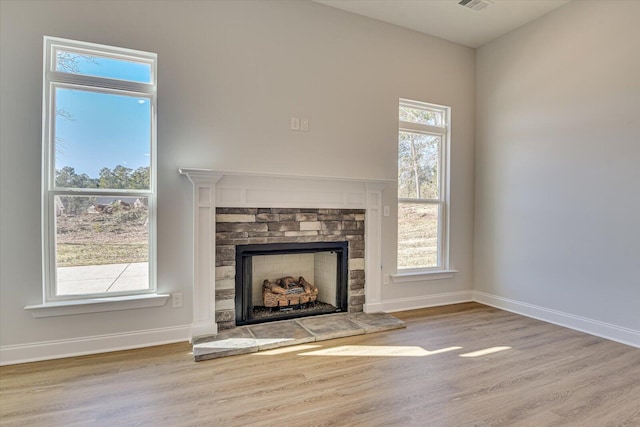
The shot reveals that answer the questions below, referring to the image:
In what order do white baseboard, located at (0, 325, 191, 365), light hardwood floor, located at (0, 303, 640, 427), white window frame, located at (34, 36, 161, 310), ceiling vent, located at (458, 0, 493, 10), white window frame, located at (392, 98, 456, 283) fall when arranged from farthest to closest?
white window frame, located at (392, 98, 456, 283), ceiling vent, located at (458, 0, 493, 10), white window frame, located at (34, 36, 161, 310), white baseboard, located at (0, 325, 191, 365), light hardwood floor, located at (0, 303, 640, 427)

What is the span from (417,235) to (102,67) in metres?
3.60

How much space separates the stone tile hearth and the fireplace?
0.45 feet

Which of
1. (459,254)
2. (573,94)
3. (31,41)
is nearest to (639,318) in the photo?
(459,254)

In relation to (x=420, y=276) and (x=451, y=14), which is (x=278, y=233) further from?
(x=451, y=14)

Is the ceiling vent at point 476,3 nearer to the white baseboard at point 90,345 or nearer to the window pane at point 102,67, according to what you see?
the window pane at point 102,67

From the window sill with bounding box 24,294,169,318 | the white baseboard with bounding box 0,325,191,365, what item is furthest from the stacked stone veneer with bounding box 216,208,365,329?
the window sill with bounding box 24,294,169,318

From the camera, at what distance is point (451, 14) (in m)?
3.64

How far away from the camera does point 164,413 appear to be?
189cm

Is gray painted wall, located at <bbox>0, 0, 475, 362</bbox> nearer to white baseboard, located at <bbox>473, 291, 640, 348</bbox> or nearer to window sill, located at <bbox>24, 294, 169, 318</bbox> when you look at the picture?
window sill, located at <bbox>24, 294, 169, 318</bbox>

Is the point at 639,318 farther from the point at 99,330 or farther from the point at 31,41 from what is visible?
the point at 31,41

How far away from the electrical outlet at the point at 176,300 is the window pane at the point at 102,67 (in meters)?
1.86

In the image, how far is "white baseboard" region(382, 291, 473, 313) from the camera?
385cm

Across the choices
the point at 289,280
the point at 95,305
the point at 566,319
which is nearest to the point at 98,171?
the point at 95,305

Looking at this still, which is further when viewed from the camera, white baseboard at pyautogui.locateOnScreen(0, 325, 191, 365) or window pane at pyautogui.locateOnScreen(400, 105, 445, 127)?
window pane at pyautogui.locateOnScreen(400, 105, 445, 127)
